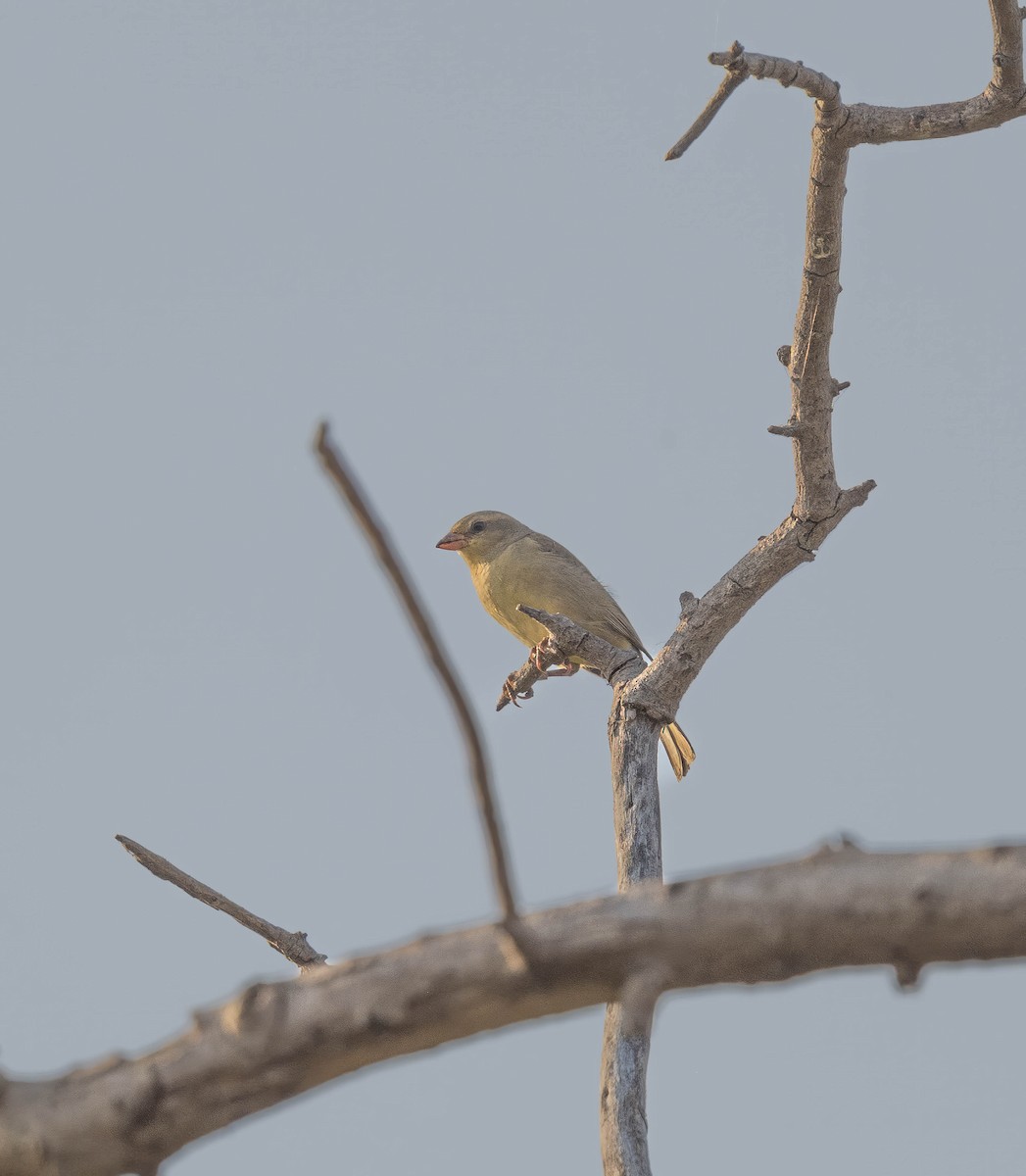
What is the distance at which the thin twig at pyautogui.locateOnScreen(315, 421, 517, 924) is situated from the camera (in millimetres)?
1407

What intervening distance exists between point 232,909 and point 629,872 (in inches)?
47.5

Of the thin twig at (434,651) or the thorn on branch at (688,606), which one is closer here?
the thin twig at (434,651)

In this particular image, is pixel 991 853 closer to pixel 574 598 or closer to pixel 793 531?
pixel 793 531

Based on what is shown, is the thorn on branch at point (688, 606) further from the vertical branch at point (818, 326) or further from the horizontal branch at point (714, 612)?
the vertical branch at point (818, 326)

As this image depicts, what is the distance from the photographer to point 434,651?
158 cm

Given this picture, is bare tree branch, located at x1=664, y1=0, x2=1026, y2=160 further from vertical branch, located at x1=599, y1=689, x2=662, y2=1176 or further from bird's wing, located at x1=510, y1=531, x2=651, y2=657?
bird's wing, located at x1=510, y1=531, x2=651, y2=657

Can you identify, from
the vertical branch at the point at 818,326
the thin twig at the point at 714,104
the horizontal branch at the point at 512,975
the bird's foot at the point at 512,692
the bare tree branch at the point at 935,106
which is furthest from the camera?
the bird's foot at the point at 512,692

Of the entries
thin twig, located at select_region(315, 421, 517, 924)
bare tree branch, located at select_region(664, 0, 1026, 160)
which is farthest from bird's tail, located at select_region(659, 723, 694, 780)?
thin twig, located at select_region(315, 421, 517, 924)

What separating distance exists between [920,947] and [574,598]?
7265mm

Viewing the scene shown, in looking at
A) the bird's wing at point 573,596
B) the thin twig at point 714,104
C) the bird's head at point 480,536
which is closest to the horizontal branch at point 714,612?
the thin twig at point 714,104

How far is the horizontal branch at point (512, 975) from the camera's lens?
1720mm

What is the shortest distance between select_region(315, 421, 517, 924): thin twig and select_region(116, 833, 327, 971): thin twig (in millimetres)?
2638

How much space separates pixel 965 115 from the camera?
14.1 ft

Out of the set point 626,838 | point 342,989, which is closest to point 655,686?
point 626,838
